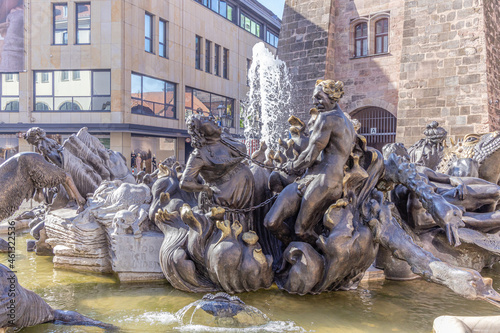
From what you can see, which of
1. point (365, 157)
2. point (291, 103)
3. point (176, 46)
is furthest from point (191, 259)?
point (176, 46)

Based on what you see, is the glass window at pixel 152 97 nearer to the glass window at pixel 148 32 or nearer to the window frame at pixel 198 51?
the glass window at pixel 148 32

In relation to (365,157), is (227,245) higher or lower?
lower

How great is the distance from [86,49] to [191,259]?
62.4 ft

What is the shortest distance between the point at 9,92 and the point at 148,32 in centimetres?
709

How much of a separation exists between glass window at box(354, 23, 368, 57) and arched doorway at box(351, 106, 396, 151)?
2015 millimetres

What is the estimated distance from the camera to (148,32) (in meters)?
23.1

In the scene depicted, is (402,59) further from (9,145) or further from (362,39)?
(9,145)

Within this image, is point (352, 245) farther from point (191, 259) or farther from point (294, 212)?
point (191, 259)

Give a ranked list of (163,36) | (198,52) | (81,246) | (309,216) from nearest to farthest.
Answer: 1. (309,216)
2. (81,246)
3. (163,36)
4. (198,52)

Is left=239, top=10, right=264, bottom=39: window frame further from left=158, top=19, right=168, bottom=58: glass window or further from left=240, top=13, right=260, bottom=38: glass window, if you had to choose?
left=158, top=19, right=168, bottom=58: glass window

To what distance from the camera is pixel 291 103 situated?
55.7ft

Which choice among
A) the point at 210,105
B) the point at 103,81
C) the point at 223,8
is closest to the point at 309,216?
the point at 103,81

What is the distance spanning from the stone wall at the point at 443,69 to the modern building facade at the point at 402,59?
26 millimetres

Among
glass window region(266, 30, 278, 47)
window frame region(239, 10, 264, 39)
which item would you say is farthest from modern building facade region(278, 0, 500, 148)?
glass window region(266, 30, 278, 47)
